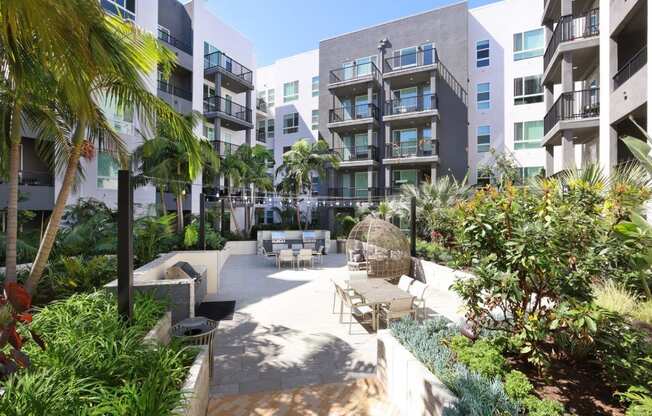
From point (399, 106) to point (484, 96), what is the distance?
549 cm

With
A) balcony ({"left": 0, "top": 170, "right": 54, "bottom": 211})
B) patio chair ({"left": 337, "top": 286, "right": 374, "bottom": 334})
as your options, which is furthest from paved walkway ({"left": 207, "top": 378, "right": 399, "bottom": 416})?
balcony ({"left": 0, "top": 170, "right": 54, "bottom": 211})

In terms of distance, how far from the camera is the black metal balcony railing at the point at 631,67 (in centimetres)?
891

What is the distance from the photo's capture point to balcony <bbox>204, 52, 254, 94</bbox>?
22.0 metres

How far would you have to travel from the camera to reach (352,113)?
77.6 ft

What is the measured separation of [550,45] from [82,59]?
17498 mm

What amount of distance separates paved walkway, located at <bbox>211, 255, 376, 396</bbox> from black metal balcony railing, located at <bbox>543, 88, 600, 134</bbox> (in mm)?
11091

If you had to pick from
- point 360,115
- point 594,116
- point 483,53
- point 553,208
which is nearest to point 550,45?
point 594,116

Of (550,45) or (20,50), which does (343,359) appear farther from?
(550,45)

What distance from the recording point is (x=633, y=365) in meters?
2.99

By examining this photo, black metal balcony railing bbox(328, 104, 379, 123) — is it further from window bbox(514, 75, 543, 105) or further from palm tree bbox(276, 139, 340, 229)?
window bbox(514, 75, 543, 105)

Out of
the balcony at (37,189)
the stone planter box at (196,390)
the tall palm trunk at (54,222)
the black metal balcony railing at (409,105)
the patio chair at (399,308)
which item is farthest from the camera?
the black metal balcony railing at (409,105)

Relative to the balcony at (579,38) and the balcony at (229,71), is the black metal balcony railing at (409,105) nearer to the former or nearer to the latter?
the balcony at (579,38)

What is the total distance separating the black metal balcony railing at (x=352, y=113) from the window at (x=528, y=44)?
30.5 feet

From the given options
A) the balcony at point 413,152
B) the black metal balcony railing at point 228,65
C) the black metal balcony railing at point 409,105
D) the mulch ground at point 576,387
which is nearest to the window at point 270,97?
the black metal balcony railing at point 228,65
